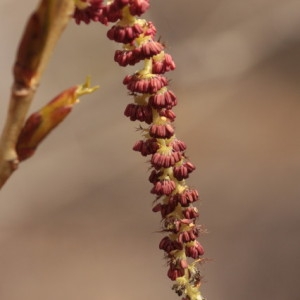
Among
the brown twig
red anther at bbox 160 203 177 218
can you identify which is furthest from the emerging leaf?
red anther at bbox 160 203 177 218

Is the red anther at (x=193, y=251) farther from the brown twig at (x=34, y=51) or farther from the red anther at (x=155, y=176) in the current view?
the brown twig at (x=34, y=51)

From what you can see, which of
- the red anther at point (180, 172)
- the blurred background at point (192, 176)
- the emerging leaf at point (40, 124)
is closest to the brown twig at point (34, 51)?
the emerging leaf at point (40, 124)

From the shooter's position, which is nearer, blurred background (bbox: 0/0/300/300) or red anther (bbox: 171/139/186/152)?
red anther (bbox: 171/139/186/152)

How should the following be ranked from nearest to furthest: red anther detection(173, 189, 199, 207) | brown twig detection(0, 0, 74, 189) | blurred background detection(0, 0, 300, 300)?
brown twig detection(0, 0, 74, 189) < red anther detection(173, 189, 199, 207) < blurred background detection(0, 0, 300, 300)

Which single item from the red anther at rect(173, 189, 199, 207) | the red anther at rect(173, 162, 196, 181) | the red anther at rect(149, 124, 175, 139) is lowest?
the red anther at rect(173, 189, 199, 207)

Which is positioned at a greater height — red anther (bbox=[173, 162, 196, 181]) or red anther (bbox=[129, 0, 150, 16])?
red anther (bbox=[129, 0, 150, 16])

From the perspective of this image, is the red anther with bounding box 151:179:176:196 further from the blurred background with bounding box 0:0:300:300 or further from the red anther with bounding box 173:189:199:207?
the blurred background with bounding box 0:0:300:300

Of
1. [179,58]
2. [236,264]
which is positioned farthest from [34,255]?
[179,58]
